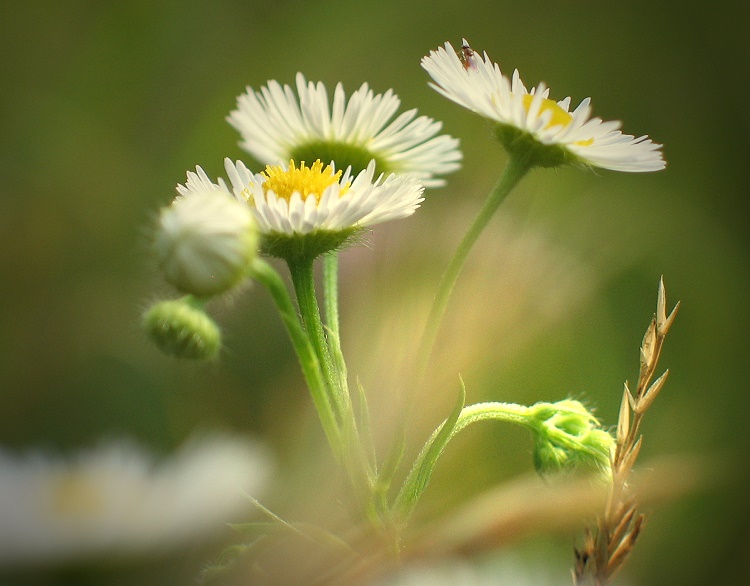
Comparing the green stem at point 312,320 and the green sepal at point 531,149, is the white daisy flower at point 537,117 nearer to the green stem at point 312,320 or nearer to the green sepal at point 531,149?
the green sepal at point 531,149

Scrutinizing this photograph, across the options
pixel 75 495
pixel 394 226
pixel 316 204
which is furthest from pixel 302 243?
pixel 75 495

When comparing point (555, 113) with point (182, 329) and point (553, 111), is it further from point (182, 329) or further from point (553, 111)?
point (182, 329)

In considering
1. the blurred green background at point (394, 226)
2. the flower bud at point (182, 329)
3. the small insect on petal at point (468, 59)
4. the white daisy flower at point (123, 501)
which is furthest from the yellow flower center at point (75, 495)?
the small insect on petal at point (468, 59)

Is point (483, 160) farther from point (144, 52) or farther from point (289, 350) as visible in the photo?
point (144, 52)

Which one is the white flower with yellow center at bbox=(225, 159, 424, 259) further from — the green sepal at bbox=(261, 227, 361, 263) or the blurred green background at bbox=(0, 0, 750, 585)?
the blurred green background at bbox=(0, 0, 750, 585)

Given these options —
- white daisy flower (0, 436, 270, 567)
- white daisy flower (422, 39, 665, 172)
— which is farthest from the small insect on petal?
white daisy flower (0, 436, 270, 567)

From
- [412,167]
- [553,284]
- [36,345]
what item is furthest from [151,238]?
[36,345]
